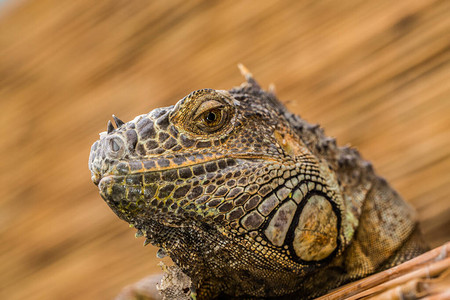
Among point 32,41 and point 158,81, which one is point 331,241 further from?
point 32,41

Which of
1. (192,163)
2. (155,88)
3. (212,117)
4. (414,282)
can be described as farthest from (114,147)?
(155,88)

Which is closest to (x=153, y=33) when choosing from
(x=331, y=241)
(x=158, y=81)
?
(x=158, y=81)

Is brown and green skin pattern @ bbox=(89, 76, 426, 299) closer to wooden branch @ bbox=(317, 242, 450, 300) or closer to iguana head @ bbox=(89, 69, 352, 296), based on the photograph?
iguana head @ bbox=(89, 69, 352, 296)

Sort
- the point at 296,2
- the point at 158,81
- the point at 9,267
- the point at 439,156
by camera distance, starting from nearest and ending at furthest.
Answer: the point at 439,156 < the point at 296,2 < the point at 158,81 < the point at 9,267

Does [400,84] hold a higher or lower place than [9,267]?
lower

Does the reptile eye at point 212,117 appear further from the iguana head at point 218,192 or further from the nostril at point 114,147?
the nostril at point 114,147

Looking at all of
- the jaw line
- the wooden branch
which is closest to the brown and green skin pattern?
the jaw line

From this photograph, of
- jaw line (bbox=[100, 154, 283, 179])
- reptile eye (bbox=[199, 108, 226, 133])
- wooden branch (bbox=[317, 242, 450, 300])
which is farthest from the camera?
reptile eye (bbox=[199, 108, 226, 133])
